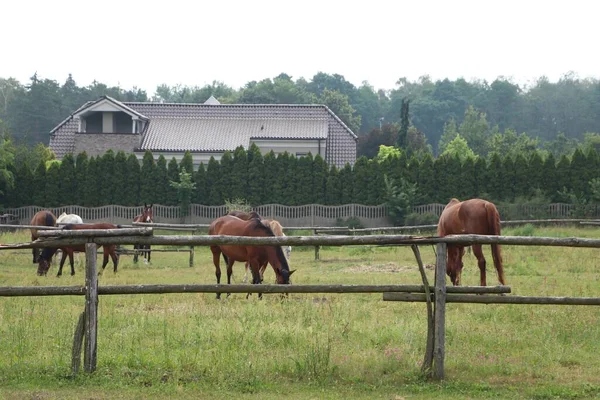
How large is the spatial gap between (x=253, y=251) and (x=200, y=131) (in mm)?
49579

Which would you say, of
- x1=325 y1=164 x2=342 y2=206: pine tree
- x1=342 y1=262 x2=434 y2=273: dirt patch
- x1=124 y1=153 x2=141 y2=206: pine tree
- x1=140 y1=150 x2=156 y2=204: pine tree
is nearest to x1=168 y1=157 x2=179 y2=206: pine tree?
x1=140 y1=150 x2=156 y2=204: pine tree

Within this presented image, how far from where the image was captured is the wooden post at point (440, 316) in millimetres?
9578

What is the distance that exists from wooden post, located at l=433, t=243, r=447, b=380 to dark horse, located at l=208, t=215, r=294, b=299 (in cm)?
582

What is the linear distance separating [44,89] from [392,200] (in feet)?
267

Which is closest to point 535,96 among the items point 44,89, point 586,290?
point 44,89

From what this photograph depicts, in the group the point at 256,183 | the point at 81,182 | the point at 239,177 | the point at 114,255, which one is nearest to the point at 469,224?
the point at 114,255

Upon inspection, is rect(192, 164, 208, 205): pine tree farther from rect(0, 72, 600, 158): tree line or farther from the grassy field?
rect(0, 72, 600, 158): tree line

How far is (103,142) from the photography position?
200 feet

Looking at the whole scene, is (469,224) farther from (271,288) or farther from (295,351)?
(271,288)

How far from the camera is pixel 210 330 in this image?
1096 centimetres

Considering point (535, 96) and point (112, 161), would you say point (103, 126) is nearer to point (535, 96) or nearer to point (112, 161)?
point (112, 161)

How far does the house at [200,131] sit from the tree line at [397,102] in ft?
141

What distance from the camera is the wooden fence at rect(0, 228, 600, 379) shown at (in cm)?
959

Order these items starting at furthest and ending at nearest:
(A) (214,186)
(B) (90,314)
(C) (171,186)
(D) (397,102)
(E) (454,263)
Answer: (D) (397,102), (A) (214,186), (C) (171,186), (E) (454,263), (B) (90,314)
